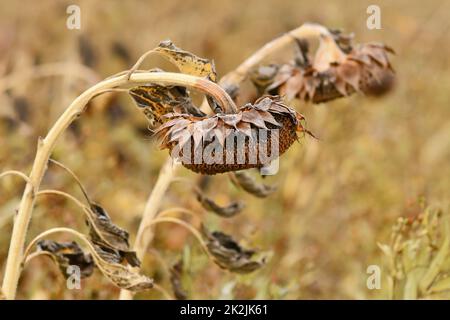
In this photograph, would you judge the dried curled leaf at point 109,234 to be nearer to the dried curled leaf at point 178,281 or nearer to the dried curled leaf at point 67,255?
the dried curled leaf at point 67,255

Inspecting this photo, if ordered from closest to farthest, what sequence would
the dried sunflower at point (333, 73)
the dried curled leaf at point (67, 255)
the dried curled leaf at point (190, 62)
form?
the dried curled leaf at point (190, 62), the dried curled leaf at point (67, 255), the dried sunflower at point (333, 73)

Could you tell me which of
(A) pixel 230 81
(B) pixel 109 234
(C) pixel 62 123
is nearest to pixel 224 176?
(A) pixel 230 81

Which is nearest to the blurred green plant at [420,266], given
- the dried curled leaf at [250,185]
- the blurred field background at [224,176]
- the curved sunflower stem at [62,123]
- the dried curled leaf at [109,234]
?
the blurred field background at [224,176]

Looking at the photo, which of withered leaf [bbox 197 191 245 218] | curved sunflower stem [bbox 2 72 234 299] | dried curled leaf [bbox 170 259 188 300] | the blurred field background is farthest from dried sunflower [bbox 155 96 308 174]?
the blurred field background

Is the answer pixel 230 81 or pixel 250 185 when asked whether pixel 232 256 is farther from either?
pixel 230 81
